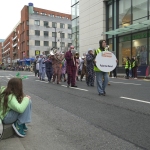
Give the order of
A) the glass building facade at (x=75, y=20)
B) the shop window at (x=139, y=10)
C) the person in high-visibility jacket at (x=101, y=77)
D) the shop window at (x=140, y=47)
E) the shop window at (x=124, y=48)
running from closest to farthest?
1. the person in high-visibility jacket at (x=101, y=77)
2. the shop window at (x=140, y=47)
3. the shop window at (x=139, y=10)
4. the shop window at (x=124, y=48)
5. the glass building facade at (x=75, y=20)

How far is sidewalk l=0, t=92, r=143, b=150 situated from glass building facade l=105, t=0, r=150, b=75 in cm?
1645

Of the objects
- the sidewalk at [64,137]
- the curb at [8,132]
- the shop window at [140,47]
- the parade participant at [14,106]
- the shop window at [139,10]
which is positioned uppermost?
the shop window at [139,10]

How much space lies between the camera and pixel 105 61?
793 centimetres

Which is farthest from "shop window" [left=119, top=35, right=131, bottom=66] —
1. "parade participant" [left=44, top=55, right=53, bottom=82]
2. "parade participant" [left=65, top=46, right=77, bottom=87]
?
"parade participant" [left=65, top=46, right=77, bottom=87]

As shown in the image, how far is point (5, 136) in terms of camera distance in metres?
3.68

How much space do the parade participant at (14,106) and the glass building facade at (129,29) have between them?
57.2 ft

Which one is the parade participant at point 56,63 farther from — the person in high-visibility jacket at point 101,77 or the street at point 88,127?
the street at point 88,127

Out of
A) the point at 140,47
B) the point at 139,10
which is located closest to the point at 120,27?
the point at 139,10

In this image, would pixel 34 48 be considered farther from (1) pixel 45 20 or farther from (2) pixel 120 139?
(2) pixel 120 139

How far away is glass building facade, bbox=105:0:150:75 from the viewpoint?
75.3 feet

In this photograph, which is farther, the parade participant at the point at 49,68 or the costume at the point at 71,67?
the parade participant at the point at 49,68

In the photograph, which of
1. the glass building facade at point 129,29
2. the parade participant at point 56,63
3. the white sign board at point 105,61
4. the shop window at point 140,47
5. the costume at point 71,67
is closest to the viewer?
the white sign board at point 105,61

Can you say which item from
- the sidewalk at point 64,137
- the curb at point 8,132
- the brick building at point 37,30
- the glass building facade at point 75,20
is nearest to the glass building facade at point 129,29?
A: the glass building facade at point 75,20

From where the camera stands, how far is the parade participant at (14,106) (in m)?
3.68
